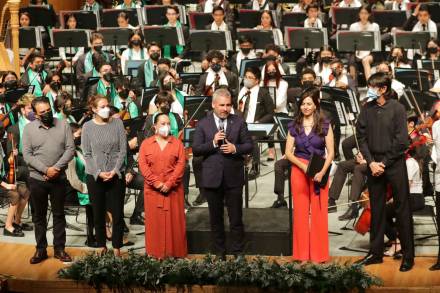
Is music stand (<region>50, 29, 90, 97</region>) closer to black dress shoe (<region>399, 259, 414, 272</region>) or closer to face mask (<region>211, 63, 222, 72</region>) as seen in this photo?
face mask (<region>211, 63, 222, 72</region>)

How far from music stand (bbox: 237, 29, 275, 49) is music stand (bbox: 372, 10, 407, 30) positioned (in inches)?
80.9

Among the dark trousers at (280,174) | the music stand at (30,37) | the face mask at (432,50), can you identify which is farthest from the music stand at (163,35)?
the dark trousers at (280,174)

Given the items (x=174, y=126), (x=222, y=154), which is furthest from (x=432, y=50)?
(x=222, y=154)

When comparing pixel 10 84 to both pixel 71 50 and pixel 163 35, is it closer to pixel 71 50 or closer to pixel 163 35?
pixel 163 35

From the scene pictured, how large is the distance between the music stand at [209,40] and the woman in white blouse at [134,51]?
756mm

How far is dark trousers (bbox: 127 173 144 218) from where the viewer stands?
35.5 ft

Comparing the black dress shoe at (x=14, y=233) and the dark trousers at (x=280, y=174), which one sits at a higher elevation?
the dark trousers at (x=280, y=174)

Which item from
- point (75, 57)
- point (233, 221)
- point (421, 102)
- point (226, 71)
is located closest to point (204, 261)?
point (233, 221)

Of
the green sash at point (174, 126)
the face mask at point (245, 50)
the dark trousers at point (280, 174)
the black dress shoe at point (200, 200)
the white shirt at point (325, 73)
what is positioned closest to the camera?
the green sash at point (174, 126)

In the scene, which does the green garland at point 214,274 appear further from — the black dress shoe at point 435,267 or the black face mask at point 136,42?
the black face mask at point 136,42

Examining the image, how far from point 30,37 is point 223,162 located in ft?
26.1

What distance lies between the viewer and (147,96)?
12.8m

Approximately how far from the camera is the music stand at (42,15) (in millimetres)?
18000

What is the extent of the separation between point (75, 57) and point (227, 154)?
7.73 metres
